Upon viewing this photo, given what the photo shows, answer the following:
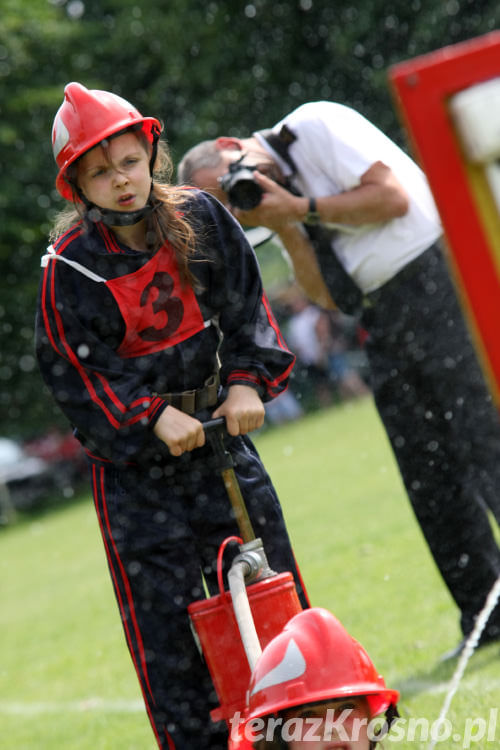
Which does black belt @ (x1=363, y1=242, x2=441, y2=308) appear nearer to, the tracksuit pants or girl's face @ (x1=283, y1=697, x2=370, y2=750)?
the tracksuit pants

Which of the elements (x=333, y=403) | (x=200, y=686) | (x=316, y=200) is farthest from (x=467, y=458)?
(x=333, y=403)

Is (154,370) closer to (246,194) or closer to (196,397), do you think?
(196,397)

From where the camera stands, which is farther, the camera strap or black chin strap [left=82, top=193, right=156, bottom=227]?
the camera strap

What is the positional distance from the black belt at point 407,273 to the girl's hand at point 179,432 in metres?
1.59

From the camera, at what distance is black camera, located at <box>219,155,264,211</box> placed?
432 cm

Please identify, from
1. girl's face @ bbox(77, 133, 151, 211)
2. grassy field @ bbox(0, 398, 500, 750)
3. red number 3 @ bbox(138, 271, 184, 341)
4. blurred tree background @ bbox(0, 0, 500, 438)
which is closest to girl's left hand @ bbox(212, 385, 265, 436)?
red number 3 @ bbox(138, 271, 184, 341)

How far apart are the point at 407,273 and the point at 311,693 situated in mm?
2129

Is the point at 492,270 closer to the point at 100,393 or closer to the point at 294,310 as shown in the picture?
the point at 100,393

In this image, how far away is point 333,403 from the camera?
21766mm

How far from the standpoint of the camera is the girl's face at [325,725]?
2703mm

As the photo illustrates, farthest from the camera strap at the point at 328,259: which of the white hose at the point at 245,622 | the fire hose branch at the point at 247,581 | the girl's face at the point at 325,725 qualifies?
the girl's face at the point at 325,725

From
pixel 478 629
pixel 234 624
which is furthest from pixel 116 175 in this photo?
pixel 478 629

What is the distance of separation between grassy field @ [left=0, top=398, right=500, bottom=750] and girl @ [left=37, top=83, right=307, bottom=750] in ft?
2.98

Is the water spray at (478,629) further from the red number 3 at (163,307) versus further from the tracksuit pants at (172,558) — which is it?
the red number 3 at (163,307)
